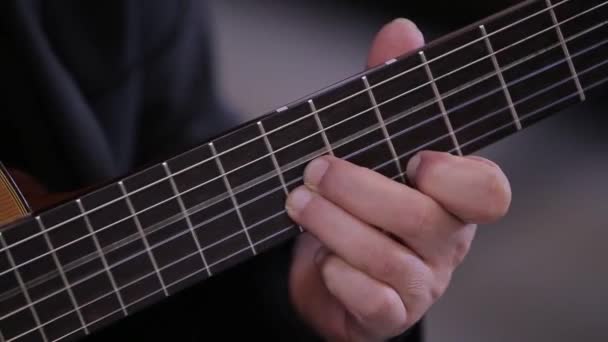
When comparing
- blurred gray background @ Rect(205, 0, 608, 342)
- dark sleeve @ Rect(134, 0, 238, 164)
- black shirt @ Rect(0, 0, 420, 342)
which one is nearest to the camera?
black shirt @ Rect(0, 0, 420, 342)

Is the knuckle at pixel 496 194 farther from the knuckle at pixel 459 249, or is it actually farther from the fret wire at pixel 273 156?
the fret wire at pixel 273 156

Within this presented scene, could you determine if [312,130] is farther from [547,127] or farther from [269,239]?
[547,127]

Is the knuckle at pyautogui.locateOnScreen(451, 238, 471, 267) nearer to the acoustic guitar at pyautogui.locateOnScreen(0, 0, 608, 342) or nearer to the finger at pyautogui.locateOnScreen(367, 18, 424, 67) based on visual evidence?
the acoustic guitar at pyautogui.locateOnScreen(0, 0, 608, 342)

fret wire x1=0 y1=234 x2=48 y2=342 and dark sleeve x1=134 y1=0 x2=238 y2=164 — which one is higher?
dark sleeve x1=134 y1=0 x2=238 y2=164

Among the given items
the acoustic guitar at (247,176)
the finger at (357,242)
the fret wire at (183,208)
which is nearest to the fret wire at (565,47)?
the acoustic guitar at (247,176)

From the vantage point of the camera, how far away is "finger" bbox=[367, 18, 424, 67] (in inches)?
23.3

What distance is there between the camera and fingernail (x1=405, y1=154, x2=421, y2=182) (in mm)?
532

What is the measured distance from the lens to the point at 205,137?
2.59 feet

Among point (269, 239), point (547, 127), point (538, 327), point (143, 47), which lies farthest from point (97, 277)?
point (547, 127)

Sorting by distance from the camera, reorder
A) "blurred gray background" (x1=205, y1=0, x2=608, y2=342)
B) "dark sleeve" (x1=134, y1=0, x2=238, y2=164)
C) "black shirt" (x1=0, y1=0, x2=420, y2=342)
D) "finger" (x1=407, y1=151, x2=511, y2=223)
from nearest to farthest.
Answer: "finger" (x1=407, y1=151, x2=511, y2=223)
"black shirt" (x1=0, y1=0, x2=420, y2=342)
"dark sleeve" (x1=134, y1=0, x2=238, y2=164)
"blurred gray background" (x1=205, y1=0, x2=608, y2=342)

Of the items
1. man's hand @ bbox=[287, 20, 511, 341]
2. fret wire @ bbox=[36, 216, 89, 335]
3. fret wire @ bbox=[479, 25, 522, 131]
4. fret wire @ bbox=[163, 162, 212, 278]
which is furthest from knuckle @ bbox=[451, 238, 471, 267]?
fret wire @ bbox=[36, 216, 89, 335]

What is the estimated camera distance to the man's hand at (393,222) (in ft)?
1.67

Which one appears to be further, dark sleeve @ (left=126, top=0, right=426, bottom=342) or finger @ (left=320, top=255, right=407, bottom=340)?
dark sleeve @ (left=126, top=0, right=426, bottom=342)

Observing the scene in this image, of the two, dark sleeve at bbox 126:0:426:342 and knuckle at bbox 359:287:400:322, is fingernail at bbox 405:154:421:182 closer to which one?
knuckle at bbox 359:287:400:322
